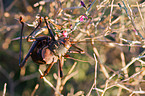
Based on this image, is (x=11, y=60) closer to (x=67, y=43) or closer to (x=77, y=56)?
(x=77, y=56)

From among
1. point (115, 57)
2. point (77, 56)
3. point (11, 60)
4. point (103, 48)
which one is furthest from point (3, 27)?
point (115, 57)

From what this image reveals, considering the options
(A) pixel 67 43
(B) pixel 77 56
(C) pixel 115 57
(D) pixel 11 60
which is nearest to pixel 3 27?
(D) pixel 11 60

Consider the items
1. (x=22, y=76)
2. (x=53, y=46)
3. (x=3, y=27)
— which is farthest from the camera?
(x=22, y=76)

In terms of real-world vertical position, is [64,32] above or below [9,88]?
above

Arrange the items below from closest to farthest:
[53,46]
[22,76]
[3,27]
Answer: [53,46] → [3,27] → [22,76]

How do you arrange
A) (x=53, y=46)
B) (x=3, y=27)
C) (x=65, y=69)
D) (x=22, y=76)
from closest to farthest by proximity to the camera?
(x=53, y=46), (x=3, y=27), (x=65, y=69), (x=22, y=76)

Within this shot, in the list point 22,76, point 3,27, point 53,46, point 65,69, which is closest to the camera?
point 53,46

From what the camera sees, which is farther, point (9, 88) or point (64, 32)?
point (9, 88)

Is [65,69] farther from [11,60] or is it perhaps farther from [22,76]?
[11,60]

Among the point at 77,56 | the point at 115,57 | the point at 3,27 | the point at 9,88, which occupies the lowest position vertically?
the point at 9,88
